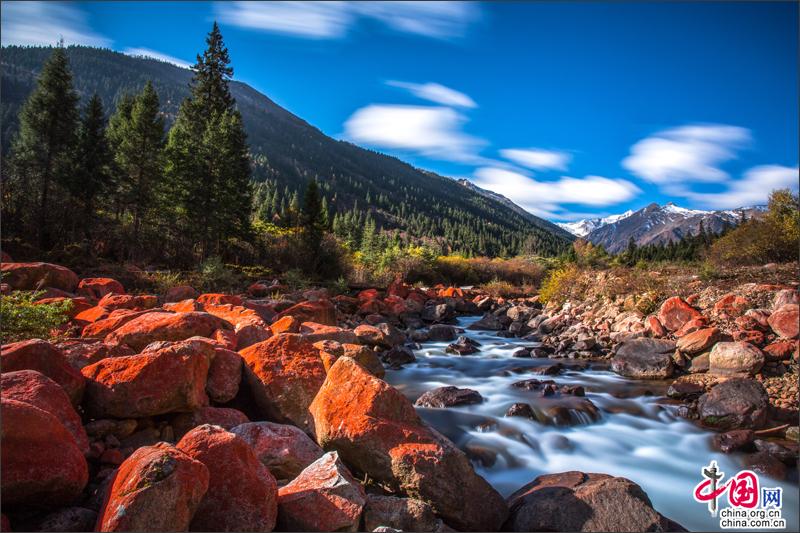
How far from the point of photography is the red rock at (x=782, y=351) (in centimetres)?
845

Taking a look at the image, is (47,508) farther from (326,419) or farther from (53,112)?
(53,112)

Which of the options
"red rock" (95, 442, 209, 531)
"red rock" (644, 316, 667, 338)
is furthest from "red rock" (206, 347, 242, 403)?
"red rock" (644, 316, 667, 338)

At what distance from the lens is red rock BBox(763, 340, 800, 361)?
845 centimetres

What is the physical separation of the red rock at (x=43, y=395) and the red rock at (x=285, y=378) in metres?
2.16

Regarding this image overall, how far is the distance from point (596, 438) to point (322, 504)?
602cm

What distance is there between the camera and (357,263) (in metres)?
34.4

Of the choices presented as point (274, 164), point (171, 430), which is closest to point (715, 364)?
point (171, 430)

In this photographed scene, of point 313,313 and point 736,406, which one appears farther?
point 313,313

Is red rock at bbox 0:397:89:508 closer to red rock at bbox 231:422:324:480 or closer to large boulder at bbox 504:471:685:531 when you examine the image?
red rock at bbox 231:422:324:480

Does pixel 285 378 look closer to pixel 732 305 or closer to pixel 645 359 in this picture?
pixel 645 359

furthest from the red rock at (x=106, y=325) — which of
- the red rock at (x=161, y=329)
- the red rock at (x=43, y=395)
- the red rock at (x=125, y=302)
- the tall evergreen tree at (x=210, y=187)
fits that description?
the tall evergreen tree at (x=210, y=187)

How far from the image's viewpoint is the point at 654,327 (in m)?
11.5

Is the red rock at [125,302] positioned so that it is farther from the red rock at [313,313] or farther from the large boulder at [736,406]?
the large boulder at [736,406]

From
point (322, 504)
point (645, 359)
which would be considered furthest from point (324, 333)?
point (645, 359)
